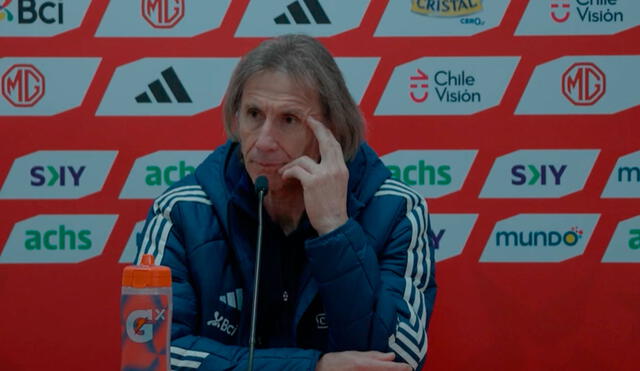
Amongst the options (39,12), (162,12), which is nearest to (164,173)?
(162,12)

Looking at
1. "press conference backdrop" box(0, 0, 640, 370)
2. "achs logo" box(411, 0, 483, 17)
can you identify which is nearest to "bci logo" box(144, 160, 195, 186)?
"press conference backdrop" box(0, 0, 640, 370)

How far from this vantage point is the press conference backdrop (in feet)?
8.13

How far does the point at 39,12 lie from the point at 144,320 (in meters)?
1.49

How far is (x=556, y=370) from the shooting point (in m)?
2.53

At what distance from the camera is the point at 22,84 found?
2475mm

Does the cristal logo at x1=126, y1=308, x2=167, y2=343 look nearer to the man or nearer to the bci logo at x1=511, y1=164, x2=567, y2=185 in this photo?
the man

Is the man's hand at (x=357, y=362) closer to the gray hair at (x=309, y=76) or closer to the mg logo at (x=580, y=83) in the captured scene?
the gray hair at (x=309, y=76)

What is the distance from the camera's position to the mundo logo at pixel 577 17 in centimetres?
249

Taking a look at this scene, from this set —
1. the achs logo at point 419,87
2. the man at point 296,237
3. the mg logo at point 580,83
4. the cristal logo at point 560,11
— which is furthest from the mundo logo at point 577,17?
the man at point 296,237

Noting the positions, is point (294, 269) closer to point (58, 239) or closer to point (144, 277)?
point (144, 277)

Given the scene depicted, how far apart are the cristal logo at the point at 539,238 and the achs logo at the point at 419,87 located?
1.48 ft

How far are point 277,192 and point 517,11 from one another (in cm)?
104

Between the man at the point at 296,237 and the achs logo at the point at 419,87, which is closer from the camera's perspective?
the man at the point at 296,237

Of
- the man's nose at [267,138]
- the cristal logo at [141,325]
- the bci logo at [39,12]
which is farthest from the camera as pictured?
the bci logo at [39,12]
